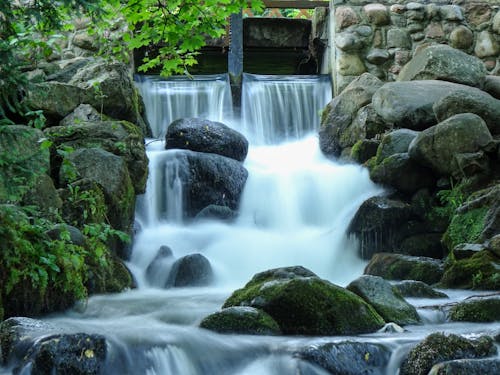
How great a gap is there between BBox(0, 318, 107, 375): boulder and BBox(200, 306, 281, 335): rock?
89 cm

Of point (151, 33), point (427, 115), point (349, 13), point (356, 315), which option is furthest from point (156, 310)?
point (349, 13)

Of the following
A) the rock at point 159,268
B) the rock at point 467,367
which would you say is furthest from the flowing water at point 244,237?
the rock at point 467,367

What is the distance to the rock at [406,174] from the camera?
8344 mm

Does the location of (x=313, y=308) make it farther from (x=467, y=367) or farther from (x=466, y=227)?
(x=466, y=227)

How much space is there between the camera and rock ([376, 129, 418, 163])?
877 cm

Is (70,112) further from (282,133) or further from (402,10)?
(402,10)

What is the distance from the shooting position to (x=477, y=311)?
202 inches

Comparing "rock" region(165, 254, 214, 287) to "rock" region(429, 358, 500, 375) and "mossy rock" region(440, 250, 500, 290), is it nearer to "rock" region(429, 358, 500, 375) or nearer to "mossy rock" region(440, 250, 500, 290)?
"mossy rock" region(440, 250, 500, 290)

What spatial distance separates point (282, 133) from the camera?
12078 millimetres

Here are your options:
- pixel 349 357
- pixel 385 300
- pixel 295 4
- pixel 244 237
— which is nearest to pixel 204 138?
pixel 244 237

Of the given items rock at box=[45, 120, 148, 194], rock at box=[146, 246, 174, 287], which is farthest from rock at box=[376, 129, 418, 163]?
rock at box=[146, 246, 174, 287]

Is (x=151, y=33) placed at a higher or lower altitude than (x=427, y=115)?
higher

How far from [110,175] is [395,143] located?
3345 millimetres

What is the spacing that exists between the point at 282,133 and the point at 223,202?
10.1 feet
